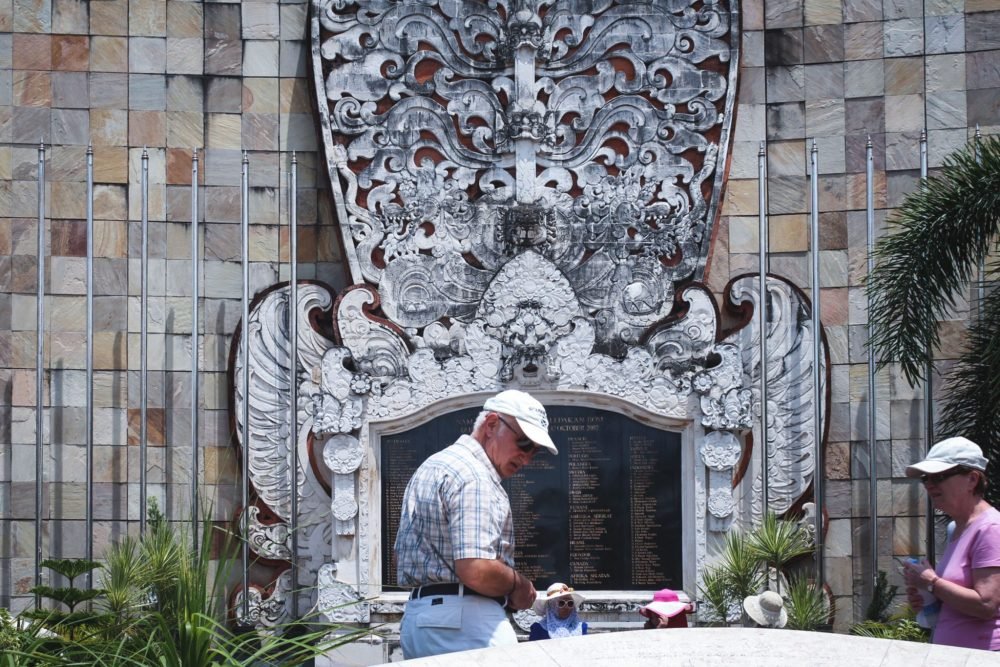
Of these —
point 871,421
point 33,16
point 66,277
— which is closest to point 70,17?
point 33,16

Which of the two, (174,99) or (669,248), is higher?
(174,99)

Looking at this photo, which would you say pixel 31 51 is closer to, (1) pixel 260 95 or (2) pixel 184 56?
(2) pixel 184 56

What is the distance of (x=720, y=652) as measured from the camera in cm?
436

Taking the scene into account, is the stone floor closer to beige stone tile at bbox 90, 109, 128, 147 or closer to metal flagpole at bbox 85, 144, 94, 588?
metal flagpole at bbox 85, 144, 94, 588

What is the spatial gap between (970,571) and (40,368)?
7377 mm

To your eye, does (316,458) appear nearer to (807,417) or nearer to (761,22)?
(807,417)

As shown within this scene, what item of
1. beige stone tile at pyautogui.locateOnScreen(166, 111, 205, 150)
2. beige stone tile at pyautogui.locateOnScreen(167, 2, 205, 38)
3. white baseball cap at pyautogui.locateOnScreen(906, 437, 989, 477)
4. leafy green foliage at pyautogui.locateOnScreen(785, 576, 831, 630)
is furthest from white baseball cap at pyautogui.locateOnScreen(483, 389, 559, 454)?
beige stone tile at pyautogui.locateOnScreen(167, 2, 205, 38)

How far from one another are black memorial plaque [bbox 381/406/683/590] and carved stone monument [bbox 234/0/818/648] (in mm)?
23

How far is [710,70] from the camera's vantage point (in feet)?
34.9

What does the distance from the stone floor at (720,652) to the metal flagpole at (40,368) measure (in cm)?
686

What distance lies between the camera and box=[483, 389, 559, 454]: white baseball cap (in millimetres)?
5164

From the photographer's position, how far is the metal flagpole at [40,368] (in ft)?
33.8

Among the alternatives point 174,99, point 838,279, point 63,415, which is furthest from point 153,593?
point 838,279

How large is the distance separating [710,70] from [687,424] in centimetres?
277
